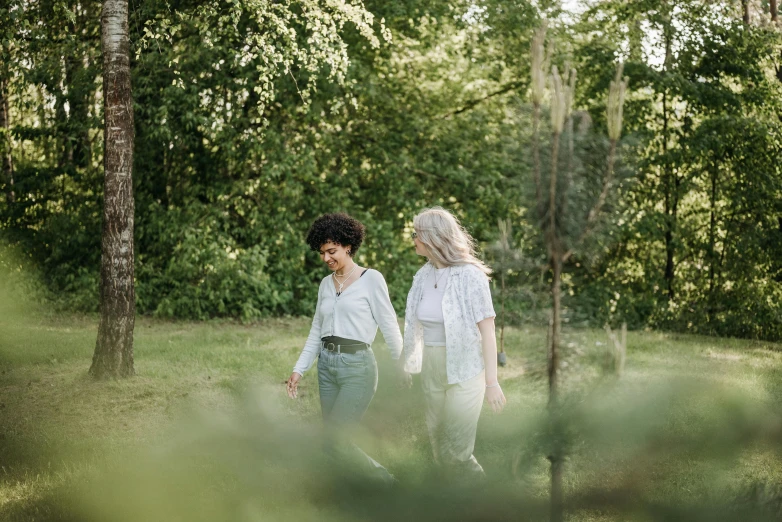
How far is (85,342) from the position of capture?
9.55 meters

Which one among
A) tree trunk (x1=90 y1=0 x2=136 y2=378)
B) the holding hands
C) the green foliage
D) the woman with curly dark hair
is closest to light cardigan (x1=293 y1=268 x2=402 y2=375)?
the woman with curly dark hair

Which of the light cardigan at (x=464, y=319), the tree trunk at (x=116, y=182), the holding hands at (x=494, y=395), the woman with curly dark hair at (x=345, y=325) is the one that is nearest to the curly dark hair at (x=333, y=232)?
the woman with curly dark hair at (x=345, y=325)

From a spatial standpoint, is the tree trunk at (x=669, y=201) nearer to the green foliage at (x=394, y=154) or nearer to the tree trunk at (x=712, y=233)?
the green foliage at (x=394, y=154)

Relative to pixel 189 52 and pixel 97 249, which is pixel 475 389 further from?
pixel 97 249

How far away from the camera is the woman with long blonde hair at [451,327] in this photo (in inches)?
149

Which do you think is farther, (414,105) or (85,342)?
(414,105)

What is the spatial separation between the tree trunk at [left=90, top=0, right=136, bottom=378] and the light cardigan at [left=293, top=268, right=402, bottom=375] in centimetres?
356

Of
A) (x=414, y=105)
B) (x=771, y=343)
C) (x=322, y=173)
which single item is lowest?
(x=771, y=343)

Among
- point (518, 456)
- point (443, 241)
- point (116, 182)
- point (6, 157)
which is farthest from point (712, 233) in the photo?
point (518, 456)

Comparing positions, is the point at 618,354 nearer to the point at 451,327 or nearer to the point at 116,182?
the point at 451,327

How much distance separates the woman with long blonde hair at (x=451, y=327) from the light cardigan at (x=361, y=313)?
0.39 ft

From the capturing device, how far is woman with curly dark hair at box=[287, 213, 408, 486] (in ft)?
13.4

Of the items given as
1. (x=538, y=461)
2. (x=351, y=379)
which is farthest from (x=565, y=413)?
(x=351, y=379)

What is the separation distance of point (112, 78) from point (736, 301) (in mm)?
11676
